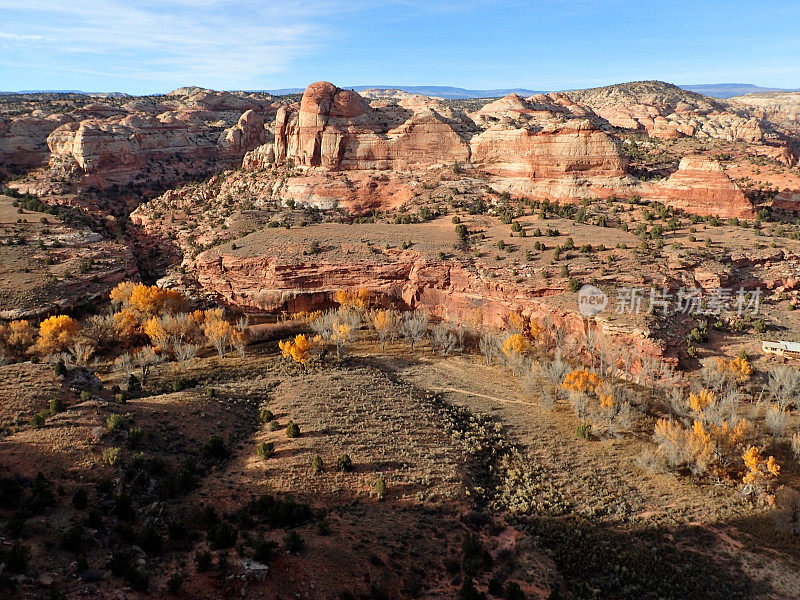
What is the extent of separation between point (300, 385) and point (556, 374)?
17.3 metres

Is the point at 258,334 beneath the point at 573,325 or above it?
beneath

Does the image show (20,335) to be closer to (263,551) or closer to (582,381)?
(263,551)

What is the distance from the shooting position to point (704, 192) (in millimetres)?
49906

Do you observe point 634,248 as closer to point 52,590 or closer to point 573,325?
point 573,325

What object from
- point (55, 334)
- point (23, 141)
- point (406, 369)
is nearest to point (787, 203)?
point (406, 369)

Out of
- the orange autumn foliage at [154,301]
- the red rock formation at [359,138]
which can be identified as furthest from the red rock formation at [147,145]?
the orange autumn foliage at [154,301]

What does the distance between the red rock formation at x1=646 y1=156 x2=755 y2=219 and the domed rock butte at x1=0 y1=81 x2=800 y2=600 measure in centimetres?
25

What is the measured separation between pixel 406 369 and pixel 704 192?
3909 centimetres

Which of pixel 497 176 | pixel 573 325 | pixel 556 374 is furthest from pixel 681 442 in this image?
pixel 497 176

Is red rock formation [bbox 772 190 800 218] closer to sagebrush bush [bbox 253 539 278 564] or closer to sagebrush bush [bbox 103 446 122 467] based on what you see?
sagebrush bush [bbox 253 539 278 564]

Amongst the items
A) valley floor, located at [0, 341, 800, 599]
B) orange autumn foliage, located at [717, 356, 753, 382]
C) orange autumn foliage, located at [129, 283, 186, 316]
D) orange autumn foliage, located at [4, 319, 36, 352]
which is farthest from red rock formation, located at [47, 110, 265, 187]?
orange autumn foliage, located at [717, 356, 753, 382]

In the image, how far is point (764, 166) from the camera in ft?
189

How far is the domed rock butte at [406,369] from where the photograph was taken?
1675 cm

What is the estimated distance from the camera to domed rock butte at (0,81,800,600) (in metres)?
16.8
